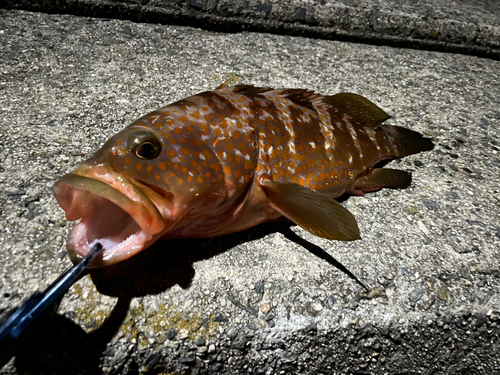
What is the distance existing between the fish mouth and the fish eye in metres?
0.13

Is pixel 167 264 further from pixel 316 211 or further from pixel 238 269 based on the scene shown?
pixel 316 211

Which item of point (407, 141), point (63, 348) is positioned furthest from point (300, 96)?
point (63, 348)

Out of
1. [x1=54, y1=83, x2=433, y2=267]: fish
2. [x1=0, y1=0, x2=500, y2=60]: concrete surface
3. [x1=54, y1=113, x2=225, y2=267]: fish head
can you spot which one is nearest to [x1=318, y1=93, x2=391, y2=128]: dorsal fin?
[x1=54, y1=83, x2=433, y2=267]: fish

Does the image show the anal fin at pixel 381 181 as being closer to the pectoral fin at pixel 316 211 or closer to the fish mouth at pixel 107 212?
the pectoral fin at pixel 316 211

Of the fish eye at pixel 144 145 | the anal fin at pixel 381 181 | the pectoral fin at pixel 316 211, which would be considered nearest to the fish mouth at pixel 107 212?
the fish eye at pixel 144 145

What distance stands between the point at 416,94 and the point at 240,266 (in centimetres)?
250

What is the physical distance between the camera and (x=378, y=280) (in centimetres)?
197

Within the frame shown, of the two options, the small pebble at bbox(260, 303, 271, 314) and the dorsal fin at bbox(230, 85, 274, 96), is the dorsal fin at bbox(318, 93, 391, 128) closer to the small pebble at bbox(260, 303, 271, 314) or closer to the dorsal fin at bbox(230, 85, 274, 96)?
the dorsal fin at bbox(230, 85, 274, 96)

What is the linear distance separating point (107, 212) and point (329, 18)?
10.7 feet

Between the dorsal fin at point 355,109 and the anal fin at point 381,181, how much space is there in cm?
34

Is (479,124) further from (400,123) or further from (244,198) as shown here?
(244,198)

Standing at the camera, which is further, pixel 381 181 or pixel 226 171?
pixel 381 181

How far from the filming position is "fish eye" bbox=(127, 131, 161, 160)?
1.55 m

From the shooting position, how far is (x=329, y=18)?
12.5ft
